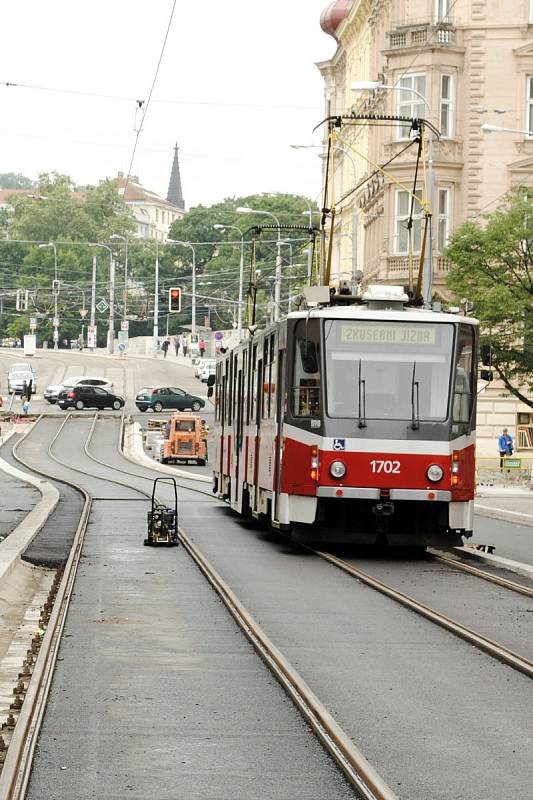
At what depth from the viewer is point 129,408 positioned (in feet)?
305

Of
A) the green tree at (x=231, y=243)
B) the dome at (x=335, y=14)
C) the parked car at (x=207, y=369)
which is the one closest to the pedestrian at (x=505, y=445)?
the dome at (x=335, y=14)

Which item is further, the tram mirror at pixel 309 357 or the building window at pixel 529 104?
the building window at pixel 529 104

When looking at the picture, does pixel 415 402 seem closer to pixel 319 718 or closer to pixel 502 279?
pixel 319 718

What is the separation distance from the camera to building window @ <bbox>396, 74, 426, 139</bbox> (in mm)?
58184

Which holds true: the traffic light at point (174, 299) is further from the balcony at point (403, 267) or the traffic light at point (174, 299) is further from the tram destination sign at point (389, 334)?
the tram destination sign at point (389, 334)

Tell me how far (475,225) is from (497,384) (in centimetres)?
1111

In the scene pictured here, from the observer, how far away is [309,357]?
20656 mm

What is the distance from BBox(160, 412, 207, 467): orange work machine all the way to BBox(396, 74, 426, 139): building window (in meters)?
13.8

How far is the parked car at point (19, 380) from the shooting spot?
98250 millimetres

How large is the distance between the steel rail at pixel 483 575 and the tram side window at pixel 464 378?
5.85 feet

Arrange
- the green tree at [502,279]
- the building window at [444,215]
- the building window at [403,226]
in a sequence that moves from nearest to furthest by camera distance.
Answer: the green tree at [502,279] < the building window at [444,215] < the building window at [403,226]

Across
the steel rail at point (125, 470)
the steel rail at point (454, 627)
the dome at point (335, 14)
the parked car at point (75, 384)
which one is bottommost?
the steel rail at point (125, 470)

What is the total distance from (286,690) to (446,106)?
49.9 m

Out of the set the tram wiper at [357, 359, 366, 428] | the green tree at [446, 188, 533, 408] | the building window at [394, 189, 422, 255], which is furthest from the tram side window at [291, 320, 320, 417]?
the building window at [394, 189, 422, 255]
